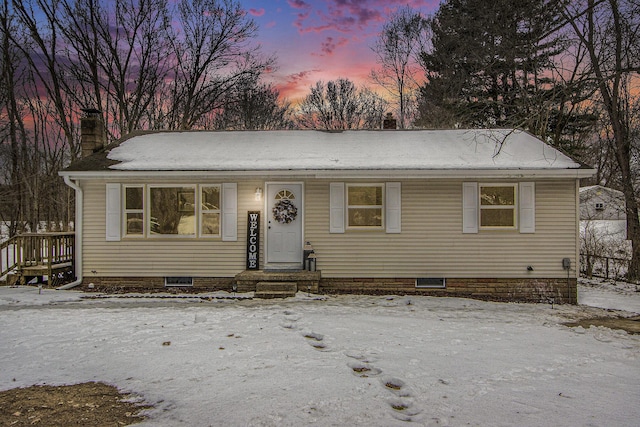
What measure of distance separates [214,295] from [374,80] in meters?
17.5

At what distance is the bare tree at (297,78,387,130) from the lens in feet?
82.7

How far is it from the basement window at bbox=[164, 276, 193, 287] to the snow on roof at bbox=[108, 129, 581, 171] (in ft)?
8.18

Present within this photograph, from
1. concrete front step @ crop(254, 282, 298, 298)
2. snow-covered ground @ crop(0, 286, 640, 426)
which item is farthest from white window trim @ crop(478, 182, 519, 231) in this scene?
concrete front step @ crop(254, 282, 298, 298)

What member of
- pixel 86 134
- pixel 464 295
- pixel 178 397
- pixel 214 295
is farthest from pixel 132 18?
pixel 178 397

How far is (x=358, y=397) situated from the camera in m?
3.63

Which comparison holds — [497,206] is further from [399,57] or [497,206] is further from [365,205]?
[399,57]

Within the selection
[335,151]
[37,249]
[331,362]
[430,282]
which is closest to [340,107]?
[335,151]

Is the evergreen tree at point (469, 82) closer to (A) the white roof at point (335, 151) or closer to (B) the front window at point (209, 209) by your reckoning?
(A) the white roof at point (335, 151)

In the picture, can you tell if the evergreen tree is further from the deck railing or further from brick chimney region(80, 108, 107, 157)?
the deck railing

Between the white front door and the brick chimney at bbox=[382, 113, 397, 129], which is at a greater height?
the brick chimney at bbox=[382, 113, 397, 129]

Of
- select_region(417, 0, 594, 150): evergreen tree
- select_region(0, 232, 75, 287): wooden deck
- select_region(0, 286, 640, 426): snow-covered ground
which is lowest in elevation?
select_region(0, 286, 640, 426): snow-covered ground

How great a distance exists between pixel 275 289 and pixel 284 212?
1.73m

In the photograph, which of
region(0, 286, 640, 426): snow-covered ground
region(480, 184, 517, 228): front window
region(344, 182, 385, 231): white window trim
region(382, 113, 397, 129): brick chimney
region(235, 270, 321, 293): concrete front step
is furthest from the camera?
region(382, 113, 397, 129): brick chimney

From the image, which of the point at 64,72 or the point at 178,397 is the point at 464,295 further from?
the point at 64,72
